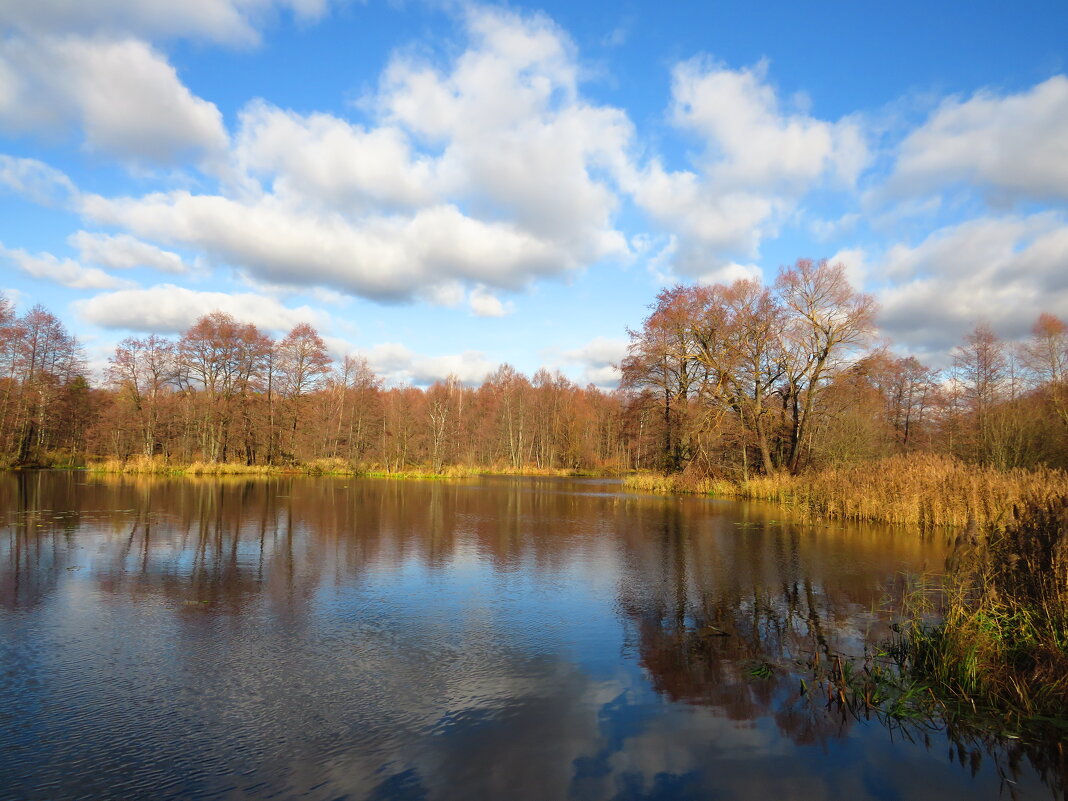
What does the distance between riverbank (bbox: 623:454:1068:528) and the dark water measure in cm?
428

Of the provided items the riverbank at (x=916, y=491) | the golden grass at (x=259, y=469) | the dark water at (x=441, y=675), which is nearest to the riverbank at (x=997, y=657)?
the dark water at (x=441, y=675)

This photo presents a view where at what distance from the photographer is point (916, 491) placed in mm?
17906

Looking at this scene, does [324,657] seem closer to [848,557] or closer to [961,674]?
[961,674]

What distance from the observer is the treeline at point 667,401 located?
29.0 metres

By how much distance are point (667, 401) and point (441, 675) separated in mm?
31157

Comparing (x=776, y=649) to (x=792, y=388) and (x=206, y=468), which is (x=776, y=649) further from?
(x=206, y=468)

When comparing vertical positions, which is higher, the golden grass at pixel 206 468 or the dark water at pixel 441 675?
the golden grass at pixel 206 468

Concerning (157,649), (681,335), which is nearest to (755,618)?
(157,649)

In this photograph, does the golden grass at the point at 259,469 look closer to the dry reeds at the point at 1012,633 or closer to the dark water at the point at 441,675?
the dark water at the point at 441,675

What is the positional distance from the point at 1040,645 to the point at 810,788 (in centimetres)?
292

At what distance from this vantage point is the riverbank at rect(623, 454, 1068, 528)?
15867 mm

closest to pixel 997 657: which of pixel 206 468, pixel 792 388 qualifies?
pixel 792 388

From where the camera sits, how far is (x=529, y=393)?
71.1 m

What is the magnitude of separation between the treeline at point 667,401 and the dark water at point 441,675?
58.8 feet
